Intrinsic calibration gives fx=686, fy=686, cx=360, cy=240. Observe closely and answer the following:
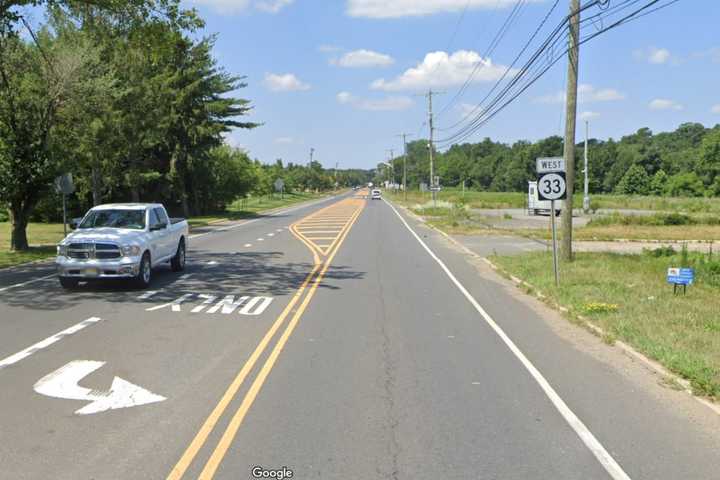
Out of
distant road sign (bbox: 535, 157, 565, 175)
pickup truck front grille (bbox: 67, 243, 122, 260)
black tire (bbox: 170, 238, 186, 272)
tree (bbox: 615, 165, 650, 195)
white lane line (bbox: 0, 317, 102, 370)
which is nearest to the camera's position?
white lane line (bbox: 0, 317, 102, 370)

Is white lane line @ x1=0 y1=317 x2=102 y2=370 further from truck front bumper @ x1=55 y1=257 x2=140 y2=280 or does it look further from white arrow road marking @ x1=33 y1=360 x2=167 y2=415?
truck front bumper @ x1=55 y1=257 x2=140 y2=280

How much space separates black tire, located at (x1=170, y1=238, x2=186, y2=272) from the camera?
17.5m

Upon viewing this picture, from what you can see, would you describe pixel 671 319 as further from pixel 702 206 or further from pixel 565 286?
pixel 702 206

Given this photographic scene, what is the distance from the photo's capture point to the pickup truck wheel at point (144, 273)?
14305 millimetres

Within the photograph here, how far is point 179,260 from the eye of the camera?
17.7 metres

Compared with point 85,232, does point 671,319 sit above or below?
below

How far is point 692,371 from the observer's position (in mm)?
7730

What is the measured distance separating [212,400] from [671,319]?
296 inches

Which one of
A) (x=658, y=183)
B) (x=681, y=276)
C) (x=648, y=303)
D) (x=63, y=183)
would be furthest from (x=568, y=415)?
(x=658, y=183)

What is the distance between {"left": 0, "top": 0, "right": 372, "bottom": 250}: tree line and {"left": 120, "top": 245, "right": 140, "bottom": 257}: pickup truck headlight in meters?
6.94

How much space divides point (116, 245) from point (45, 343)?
4.86 meters

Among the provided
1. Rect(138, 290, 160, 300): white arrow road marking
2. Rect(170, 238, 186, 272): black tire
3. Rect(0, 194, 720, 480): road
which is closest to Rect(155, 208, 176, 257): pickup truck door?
Rect(170, 238, 186, 272): black tire

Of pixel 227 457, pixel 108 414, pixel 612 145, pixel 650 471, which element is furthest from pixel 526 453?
pixel 612 145

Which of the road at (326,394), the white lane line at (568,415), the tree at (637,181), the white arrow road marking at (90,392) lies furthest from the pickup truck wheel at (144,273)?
the tree at (637,181)
